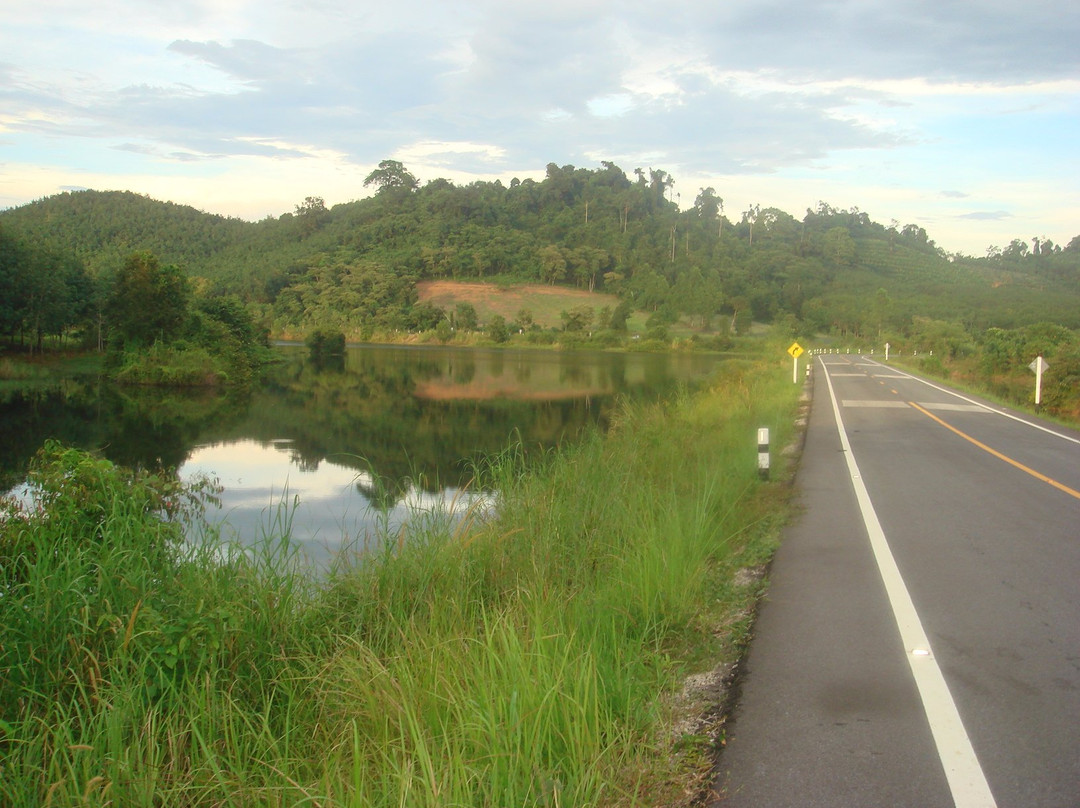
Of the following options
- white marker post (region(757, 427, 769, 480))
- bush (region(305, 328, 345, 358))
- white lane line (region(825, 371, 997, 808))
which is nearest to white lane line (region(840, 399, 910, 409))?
white marker post (region(757, 427, 769, 480))

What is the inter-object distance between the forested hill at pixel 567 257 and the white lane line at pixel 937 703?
101 metres

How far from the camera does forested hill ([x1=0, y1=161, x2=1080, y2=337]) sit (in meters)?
128

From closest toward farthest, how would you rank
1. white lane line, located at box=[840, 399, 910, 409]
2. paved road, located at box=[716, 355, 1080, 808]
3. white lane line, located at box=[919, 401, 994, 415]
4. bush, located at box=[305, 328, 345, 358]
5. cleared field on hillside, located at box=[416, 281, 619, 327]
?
paved road, located at box=[716, 355, 1080, 808] → white lane line, located at box=[919, 401, 994, 415] → white lane line, located at box=[840, 399, 910, 409] → bush, located at box=[305, 328, 345, 358] → cleared field on hillside, located at box=[416, 281, 619, 327]

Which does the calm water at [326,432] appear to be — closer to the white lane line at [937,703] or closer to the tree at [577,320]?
the white lane line at [937,703]

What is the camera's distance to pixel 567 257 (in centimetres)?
15075

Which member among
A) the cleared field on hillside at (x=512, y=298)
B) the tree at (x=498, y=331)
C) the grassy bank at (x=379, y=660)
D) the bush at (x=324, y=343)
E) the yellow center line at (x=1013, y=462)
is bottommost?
the grassy bank at (x=379, y=660)

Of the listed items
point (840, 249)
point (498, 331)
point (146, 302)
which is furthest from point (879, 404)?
point (840, 249)

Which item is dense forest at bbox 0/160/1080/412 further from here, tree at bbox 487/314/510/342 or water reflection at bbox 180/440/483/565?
water reflection at bbox 180/440/483/565

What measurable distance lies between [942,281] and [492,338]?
9473 cm

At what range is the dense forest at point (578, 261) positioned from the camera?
4803 inches

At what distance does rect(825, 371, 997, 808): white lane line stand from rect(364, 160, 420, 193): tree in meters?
193

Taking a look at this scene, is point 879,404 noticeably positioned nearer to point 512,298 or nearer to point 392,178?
point 512,298

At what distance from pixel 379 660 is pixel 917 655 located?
3.48m

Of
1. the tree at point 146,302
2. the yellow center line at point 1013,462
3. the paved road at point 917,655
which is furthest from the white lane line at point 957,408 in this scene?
the tree at point 146,302
